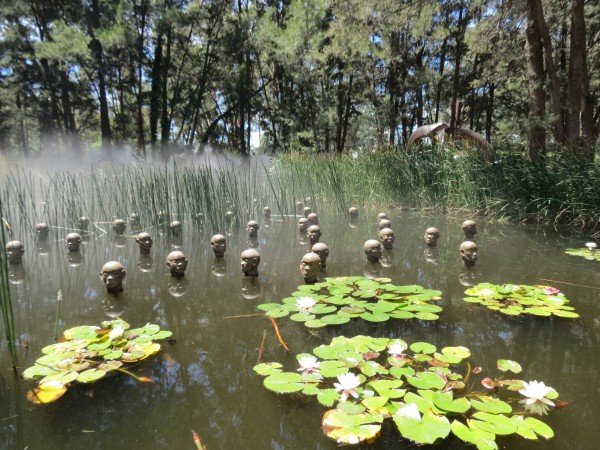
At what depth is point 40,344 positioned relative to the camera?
5.54 ft

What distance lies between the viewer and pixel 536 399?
123 cm

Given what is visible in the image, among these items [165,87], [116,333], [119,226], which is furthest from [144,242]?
[165,87]

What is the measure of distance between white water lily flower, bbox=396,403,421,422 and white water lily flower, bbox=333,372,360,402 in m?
0.14

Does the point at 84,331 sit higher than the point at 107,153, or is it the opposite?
the point at 107,153

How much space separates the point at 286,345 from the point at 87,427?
2.57 feet

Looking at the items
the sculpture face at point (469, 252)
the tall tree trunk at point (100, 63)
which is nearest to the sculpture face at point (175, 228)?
the sculpture face at point (469, 252)

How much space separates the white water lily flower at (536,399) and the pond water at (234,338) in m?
0.03

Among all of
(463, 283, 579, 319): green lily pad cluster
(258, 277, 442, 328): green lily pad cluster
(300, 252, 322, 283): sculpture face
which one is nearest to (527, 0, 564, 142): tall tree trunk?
(463, 283, 579, 319): green lily pad cluster

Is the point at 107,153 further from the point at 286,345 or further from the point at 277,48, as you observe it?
the point at 286,345

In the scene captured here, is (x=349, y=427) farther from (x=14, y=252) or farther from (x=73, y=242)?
(x=73, y=242)

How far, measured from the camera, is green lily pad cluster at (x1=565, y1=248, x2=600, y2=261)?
3.09 metres

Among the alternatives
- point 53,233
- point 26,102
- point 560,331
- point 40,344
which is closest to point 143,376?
point 40,344

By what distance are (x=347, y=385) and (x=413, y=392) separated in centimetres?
25

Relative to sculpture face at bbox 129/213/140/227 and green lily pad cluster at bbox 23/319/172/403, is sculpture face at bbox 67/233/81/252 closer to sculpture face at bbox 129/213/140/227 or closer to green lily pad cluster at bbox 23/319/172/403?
sculpture face at bbox 129/213/140/227
